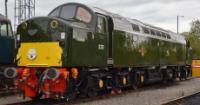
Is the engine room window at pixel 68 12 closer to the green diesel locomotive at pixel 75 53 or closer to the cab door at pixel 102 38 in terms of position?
the green diesel locomotive at pixel 75 53

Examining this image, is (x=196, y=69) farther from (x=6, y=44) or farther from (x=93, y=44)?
(x=93, y=44)

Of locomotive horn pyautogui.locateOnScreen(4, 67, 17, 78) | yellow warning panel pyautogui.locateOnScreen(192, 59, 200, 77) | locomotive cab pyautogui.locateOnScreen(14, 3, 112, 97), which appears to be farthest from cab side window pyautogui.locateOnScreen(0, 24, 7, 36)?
yellow warning panel pyautogui.locateOnScreen(192, 59, 200, 77)

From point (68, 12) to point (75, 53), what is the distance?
6.72ft

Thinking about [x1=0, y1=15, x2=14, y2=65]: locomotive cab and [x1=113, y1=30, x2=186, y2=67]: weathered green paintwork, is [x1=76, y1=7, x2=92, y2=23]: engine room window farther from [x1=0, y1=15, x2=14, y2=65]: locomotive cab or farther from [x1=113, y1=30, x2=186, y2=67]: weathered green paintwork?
[x1=0, y1=15, x2=14, y2=65]: locomotive cab

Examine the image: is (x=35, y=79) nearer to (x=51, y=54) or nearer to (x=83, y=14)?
(x=51, y=54)

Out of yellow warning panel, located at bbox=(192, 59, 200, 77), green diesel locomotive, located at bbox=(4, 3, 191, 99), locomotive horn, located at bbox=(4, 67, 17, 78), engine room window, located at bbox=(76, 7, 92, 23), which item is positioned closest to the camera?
green diesel locomotive, located at bbox=(4, 3, 191, 99)

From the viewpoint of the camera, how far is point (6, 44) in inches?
716

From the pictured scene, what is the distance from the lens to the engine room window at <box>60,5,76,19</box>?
16.0 m

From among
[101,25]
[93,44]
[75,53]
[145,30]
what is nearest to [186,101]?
[93,44]

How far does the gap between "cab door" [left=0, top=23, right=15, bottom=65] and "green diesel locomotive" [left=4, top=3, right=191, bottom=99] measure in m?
2.57

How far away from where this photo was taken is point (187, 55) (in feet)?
101

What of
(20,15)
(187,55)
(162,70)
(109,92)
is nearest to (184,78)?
(187,55)

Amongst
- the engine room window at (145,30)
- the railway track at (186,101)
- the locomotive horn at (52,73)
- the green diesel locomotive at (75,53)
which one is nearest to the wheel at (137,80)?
the green diesel locomotive at (75,53)

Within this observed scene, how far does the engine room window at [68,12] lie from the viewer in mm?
15969
